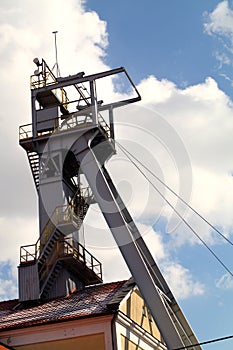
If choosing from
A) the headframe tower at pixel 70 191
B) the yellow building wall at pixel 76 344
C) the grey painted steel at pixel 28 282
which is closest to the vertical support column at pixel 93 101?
the headframe tower at pixel 70 191

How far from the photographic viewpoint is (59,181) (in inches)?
1114

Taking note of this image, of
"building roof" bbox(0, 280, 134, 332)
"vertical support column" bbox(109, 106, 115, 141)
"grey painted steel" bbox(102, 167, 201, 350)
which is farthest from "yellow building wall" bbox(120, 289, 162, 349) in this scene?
"vertical support column" bbox(109, 106, 115, 141)

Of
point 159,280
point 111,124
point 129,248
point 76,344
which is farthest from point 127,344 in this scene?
point 111,124

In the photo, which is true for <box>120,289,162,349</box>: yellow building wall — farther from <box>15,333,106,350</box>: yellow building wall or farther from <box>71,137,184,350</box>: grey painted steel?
<box>15,333,106,350</box>: yellow building wall

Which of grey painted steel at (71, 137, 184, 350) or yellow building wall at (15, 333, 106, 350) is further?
grey painted steel at (71, 137, 184, 350)

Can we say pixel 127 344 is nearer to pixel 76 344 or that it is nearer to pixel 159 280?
pixel 76 344

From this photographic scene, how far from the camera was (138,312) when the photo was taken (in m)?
24.2

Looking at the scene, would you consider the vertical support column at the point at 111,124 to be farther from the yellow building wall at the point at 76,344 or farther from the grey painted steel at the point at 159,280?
the yellow building wall at the point at 76,344

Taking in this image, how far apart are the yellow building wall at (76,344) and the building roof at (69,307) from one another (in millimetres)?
725

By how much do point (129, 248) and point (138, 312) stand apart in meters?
2.78

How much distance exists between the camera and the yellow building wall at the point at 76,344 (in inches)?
833

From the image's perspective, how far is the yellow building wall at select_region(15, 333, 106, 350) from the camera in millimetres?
21169

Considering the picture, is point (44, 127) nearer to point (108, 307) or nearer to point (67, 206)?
point (67, 206)

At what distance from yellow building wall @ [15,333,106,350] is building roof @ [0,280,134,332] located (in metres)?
0.72
